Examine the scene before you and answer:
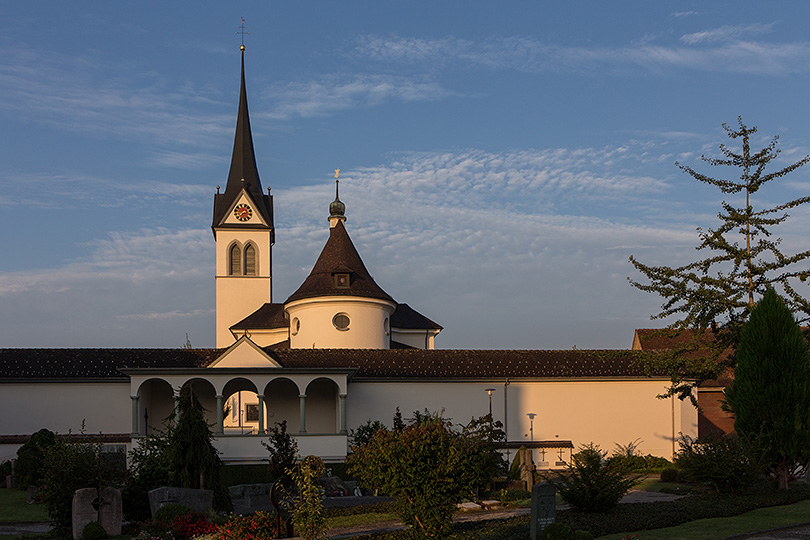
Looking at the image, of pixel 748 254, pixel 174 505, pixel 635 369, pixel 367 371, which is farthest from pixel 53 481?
pixel 635 369

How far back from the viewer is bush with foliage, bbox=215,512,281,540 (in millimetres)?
17609

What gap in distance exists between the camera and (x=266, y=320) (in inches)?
2131

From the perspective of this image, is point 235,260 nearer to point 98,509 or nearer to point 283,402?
point 283,402

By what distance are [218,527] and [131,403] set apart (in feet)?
69.8

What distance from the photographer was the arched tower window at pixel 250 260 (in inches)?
2485

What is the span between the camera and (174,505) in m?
19.4

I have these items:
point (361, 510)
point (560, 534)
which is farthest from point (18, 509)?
point (560, 534)

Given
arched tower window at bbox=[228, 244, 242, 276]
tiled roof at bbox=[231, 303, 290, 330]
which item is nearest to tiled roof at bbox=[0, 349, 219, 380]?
tiled roof at bbox=[231, 303, 290, 330]

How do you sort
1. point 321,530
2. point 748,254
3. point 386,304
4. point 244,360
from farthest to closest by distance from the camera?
point 386,304 < point 244,360 < point 748,254 < point 321,530

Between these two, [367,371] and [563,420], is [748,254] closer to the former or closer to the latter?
[563,420]

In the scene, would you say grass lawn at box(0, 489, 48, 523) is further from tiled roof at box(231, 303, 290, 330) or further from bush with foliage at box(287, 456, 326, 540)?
tiled roof at box(231, 303, 290, 330)

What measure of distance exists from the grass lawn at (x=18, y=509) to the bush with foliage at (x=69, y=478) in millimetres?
3554

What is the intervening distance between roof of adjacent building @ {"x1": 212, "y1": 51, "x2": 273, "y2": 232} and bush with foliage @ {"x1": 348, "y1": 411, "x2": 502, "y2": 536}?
47529mm

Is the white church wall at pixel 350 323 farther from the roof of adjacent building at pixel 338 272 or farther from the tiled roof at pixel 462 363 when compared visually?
the tiled roof at pixel 462 363
